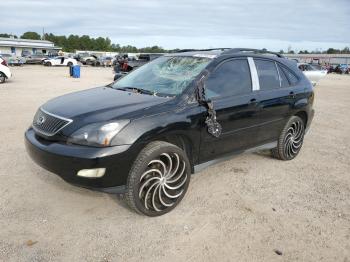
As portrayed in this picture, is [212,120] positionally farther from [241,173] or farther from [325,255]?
[325,255]

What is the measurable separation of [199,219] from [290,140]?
8.59 feet

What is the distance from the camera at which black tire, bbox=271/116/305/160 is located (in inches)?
211

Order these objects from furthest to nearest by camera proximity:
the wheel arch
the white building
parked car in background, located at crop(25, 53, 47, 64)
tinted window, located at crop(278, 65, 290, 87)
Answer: the white building < parked car in background, located at crop(25, 53, 47, 64) < the wheel arch < tinted window, located at crop(278, 65, 290, 87)

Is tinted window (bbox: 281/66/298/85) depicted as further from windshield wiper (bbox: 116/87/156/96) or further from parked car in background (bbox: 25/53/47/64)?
parked car in background (bbox: 25/53/47/64)

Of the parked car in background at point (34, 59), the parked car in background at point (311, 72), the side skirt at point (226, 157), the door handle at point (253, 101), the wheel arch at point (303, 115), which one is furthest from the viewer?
the parked car in background at point (34, 59)

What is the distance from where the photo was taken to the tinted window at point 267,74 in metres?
4.84

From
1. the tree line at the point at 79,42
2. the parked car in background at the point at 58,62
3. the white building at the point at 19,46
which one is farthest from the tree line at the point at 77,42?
the parked car in background at the point at 58,62

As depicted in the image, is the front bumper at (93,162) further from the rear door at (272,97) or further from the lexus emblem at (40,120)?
the rear door at (272,97)

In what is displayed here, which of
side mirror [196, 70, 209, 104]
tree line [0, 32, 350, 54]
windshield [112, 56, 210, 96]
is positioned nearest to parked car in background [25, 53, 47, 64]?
windshield [112, 56, 210, 96]

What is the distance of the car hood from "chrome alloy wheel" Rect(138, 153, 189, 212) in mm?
581

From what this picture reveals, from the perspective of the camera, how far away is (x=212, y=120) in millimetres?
3957

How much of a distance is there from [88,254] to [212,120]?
194cm

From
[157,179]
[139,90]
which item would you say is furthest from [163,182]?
[139,90]

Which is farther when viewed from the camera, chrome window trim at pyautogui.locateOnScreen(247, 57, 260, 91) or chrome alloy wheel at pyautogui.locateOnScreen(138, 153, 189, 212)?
chrome window trim at pyautogui.locateOnScreen(247, 57, 260, 91)
